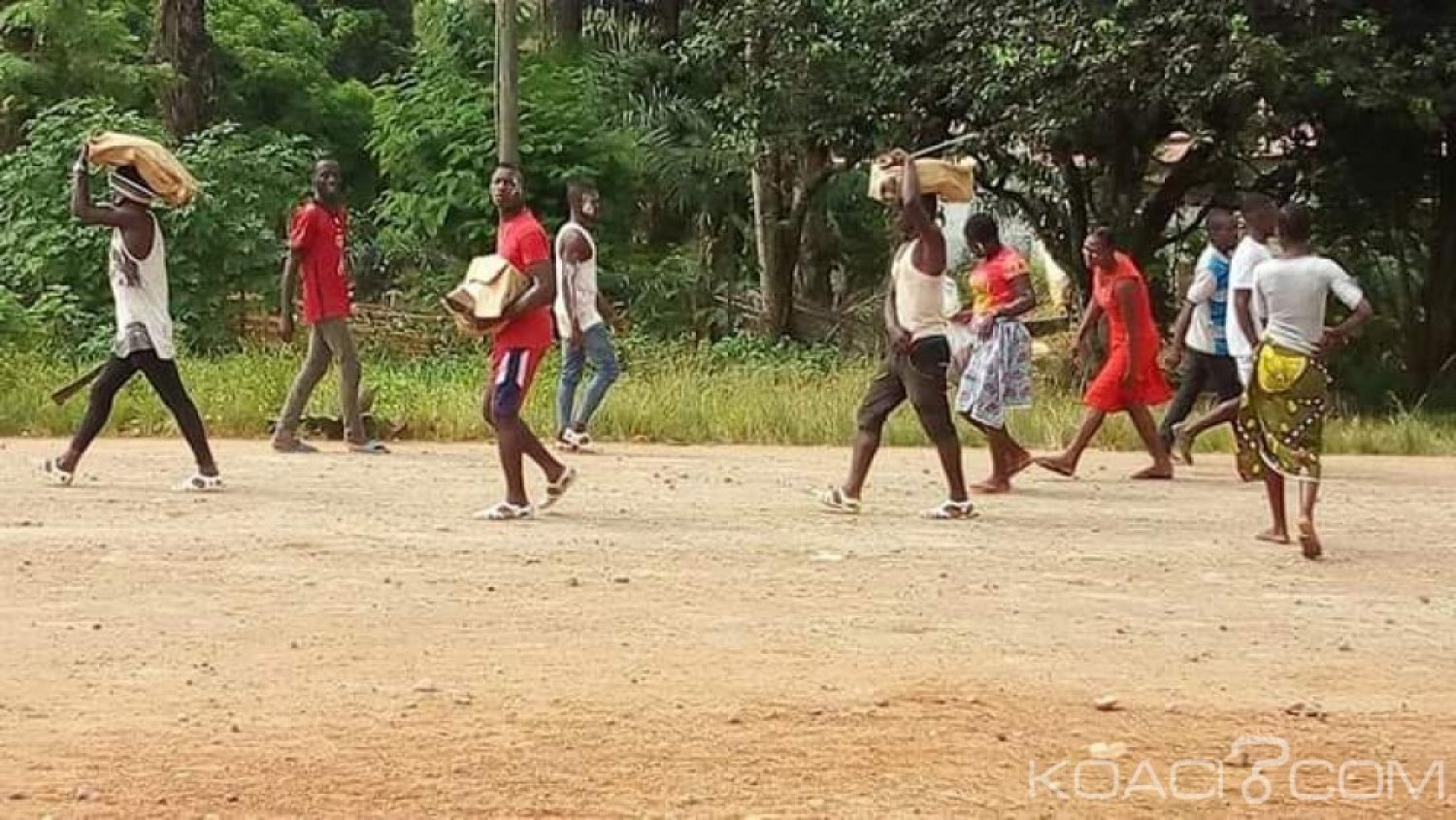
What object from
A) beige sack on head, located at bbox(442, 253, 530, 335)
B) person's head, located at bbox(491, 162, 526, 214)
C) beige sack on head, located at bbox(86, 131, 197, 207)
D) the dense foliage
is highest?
the dense foliage

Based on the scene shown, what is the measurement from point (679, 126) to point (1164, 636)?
1754 cm

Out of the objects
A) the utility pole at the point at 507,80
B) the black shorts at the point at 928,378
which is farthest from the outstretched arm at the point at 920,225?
the utility pole at the point at 507,80

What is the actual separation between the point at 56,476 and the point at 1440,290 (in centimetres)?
1311

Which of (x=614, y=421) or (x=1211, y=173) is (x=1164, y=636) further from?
(x=1211, y=173)

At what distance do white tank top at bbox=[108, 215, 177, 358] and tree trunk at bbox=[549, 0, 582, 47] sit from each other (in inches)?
623

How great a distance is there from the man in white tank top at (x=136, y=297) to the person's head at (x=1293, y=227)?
540 centimetres

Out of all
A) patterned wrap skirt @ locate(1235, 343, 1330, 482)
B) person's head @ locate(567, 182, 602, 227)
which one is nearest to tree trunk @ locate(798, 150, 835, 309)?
person's head @ locate(567, 182, 602, 227)

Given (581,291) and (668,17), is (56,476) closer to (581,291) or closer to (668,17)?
(581,291)

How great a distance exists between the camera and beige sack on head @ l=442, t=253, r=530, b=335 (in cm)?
907

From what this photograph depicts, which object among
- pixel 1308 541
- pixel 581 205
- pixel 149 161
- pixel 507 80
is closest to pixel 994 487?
pixel 1308 541

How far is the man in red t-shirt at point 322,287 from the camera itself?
12.3 metres

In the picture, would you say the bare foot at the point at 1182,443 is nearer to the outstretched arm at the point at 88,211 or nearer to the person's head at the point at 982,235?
the person's head at the point at 982,235

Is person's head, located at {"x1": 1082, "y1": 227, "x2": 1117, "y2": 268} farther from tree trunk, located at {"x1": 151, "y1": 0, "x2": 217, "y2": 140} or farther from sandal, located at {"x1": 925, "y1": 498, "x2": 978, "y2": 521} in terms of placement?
tree trunk, located at {"x1": 151, "y1": 0, "x2": 217, "y2": 140}

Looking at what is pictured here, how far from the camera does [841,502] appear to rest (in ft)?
32.3
